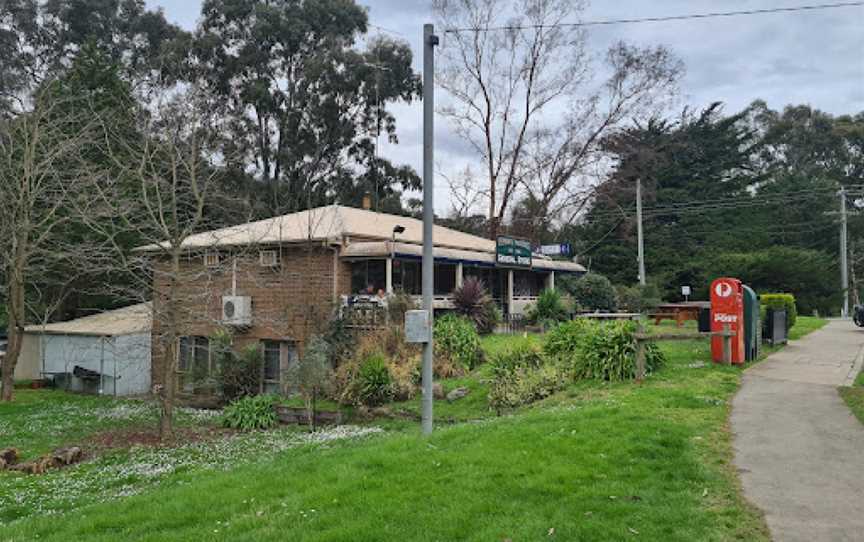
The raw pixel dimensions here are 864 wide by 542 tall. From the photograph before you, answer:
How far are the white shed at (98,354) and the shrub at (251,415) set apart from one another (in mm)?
9969

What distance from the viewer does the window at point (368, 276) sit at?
2125 cm

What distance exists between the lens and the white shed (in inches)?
987

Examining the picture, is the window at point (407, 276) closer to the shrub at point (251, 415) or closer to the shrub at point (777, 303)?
the shrub at point (251, 415)

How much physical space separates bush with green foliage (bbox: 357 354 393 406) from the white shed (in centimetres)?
1216

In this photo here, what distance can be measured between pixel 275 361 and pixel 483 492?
668 inches

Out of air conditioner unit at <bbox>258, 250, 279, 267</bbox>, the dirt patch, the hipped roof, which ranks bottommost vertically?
the dirt patch

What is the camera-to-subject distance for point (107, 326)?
26.0m

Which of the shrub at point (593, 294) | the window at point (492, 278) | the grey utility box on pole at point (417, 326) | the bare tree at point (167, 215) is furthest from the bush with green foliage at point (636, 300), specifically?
the grey utility box on pole at point (417, 326)

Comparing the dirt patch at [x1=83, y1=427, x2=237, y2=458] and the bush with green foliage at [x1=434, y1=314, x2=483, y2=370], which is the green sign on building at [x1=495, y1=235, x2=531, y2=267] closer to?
the bush with green foliage at [x1=434, y1=314, x2=483, y2=370]

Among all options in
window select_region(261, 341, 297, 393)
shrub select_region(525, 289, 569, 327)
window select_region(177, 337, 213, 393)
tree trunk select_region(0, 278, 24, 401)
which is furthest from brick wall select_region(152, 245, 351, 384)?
shrub select_region(525, 289, 569, 327)

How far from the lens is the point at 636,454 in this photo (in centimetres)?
683

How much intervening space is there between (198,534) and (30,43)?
49004 mm

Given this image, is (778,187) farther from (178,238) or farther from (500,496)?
(500,496)

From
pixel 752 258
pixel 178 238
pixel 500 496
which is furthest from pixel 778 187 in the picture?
pixel 500 496
